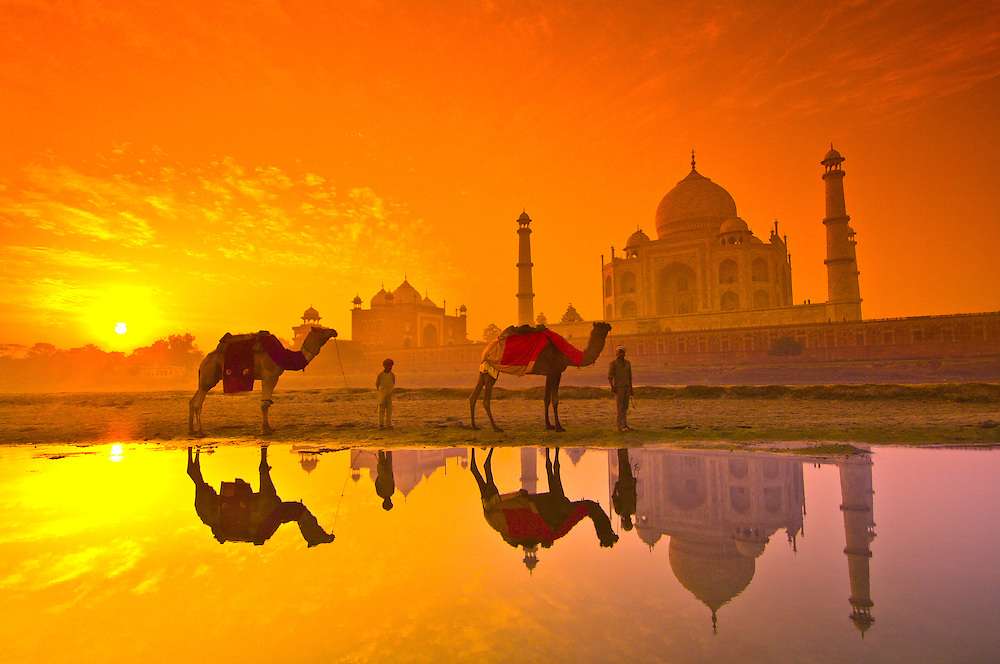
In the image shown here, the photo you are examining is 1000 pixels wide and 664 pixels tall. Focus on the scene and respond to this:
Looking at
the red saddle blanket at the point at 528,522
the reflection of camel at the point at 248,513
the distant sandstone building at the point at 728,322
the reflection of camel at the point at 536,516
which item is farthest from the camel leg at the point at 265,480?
the distant sandstone building at the point at 728,322

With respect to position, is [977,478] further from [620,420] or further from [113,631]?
[113,631]

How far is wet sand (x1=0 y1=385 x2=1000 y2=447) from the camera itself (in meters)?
8.02

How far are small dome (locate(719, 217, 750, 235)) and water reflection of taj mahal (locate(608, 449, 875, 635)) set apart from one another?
4159cm

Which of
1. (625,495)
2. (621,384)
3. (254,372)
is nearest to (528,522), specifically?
(625,495)

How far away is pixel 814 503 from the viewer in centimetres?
417

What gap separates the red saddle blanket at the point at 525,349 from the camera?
8.77 m

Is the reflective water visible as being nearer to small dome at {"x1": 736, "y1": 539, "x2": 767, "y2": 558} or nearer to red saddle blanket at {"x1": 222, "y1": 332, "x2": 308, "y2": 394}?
small dome at {"x1": 736, "y1": 539, "x2": 767, "y2": 558}

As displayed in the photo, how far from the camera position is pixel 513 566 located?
2.99 meters

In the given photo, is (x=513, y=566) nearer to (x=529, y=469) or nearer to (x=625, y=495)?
(x=625, y=495)

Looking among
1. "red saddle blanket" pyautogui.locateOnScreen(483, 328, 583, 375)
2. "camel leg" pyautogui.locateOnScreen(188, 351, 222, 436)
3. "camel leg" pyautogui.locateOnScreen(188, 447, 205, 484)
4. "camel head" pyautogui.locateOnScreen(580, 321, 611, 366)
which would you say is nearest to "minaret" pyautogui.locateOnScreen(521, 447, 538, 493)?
"red saddle blanket" pyautogui.locateOnScreen(483, 328, 583, 375)

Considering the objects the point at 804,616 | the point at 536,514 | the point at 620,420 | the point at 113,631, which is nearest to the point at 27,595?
the point at 113,631

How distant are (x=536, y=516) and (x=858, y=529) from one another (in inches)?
77.8

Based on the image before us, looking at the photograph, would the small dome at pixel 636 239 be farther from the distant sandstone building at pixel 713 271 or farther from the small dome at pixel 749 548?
the small dome at pixel 749 548

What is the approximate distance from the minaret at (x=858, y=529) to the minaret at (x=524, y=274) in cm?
4079
